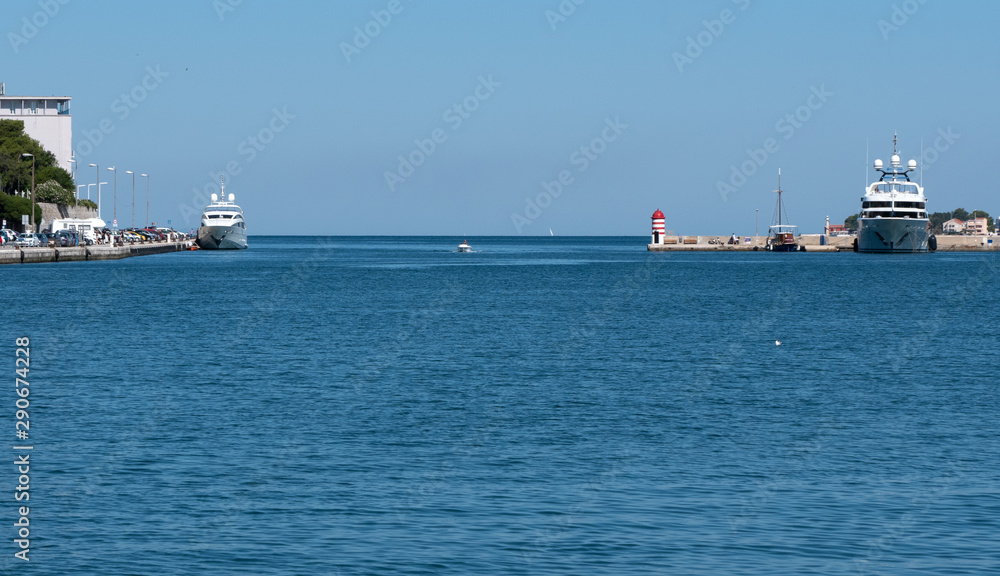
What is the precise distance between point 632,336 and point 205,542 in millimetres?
37626

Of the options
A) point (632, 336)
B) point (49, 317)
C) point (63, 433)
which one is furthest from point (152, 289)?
point (63, 433)

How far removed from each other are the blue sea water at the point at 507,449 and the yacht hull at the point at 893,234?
12802cm

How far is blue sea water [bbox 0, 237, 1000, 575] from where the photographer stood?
17.9 metres

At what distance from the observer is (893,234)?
182 metres

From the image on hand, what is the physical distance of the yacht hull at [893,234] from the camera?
592ft

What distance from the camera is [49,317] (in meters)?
61.3

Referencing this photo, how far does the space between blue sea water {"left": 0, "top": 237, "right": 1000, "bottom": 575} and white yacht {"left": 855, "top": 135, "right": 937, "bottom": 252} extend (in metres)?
124

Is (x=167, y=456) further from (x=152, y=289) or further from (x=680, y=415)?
(x=152, y=289)

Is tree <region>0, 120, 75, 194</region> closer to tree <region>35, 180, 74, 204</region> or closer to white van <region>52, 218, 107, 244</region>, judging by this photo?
tree <region>35, 180, 74, 204</region>

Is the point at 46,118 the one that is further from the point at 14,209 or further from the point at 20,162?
the point at 14,209

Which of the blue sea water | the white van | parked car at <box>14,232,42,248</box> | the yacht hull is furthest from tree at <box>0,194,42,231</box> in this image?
the yacht hull

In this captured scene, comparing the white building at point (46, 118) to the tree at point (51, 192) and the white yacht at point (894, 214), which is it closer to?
the tree at point (51, 192)

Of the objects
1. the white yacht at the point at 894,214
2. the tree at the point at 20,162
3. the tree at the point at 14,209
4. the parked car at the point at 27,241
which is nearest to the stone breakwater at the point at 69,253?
the parked car at the point at 27,241

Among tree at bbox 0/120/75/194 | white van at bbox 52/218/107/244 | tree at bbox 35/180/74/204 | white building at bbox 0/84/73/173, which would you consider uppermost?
white building at bbox 0/84/73/173
